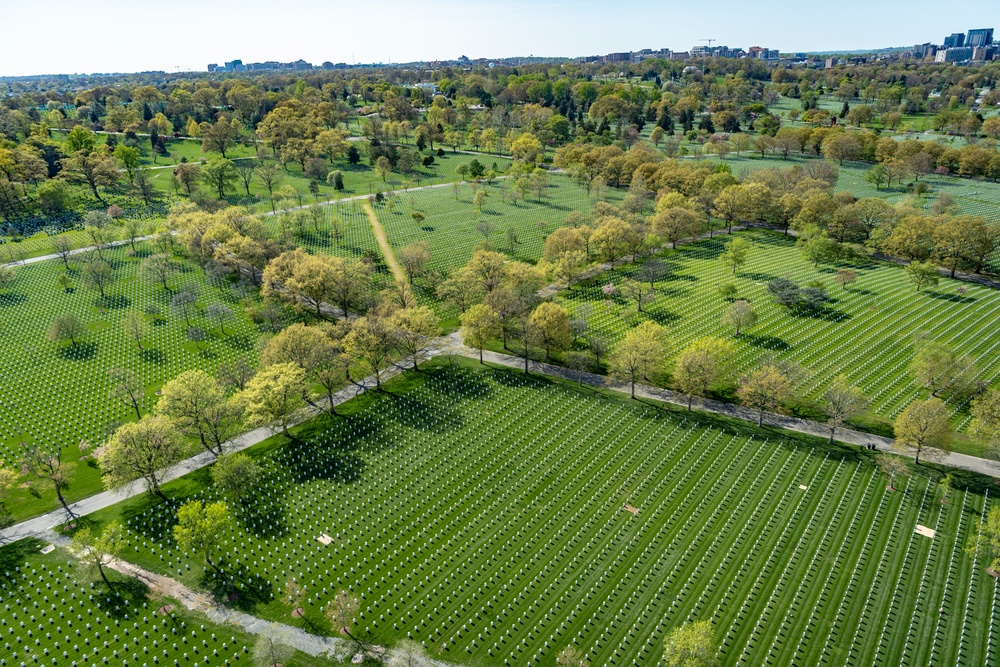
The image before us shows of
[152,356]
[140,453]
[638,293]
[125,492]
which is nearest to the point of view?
[140,453]

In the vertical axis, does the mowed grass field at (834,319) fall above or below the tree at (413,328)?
below

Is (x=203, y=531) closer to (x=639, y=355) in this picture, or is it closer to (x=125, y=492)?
(x=125, y=492)

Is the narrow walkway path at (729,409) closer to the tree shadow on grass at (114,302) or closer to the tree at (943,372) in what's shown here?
the tree at (943,372)

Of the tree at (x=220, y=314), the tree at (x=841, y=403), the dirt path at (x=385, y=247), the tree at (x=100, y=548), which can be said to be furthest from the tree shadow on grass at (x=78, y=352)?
the tree at (x=841, y=403)

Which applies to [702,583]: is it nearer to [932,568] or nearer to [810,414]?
[932,568]

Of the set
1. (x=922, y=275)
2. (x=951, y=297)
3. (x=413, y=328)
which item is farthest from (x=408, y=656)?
(x=951, y=297)

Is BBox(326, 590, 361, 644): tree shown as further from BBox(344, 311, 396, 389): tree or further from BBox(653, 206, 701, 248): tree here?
BBox(653, 206, 701, 248): tree

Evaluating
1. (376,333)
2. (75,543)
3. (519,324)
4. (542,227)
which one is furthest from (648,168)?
(75,543)

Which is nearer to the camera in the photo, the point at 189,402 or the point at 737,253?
the point at 189,402
